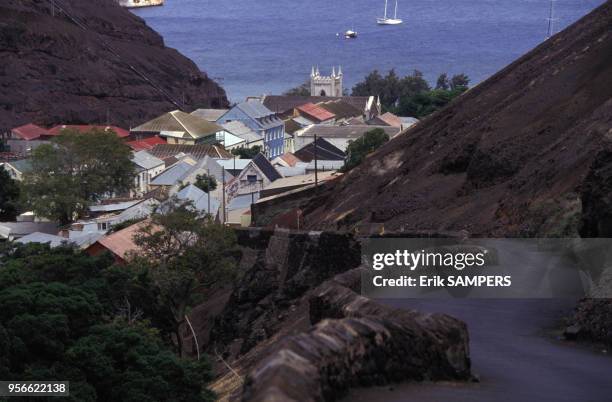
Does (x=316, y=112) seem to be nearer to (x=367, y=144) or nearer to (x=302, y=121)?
(x=302, y=121)

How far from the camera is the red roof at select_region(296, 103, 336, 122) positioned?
78.9m

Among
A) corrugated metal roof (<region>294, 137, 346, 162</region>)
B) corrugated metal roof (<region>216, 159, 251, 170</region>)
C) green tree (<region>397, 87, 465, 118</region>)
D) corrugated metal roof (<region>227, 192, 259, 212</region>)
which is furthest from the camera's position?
green tree (<region>397, 87, 465, 118</region>)

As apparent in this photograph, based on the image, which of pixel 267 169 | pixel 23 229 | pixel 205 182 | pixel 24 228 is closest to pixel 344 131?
pixel 267 169

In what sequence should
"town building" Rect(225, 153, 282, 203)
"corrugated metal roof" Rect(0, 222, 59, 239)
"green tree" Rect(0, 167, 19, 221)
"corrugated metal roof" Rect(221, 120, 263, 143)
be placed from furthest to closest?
"corrugated metal roof" Rect(221, 120, 263, 143)
"town building" Rect(225, 153, 282, 203)
"green tree" Rect(0, 167, 19, 221)
"corrugated metal roof" Rect(0, 222, 59, 239)

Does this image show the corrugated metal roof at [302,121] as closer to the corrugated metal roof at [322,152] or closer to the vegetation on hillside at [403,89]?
the vegetation on hillside at [403,89]

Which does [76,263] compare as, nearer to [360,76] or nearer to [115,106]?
[115,106]

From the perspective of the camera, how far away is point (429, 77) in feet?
379

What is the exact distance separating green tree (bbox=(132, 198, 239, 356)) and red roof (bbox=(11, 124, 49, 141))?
1703 inches

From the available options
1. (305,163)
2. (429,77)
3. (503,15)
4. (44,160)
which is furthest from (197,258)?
(503,15)

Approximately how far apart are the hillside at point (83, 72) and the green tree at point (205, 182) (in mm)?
30282

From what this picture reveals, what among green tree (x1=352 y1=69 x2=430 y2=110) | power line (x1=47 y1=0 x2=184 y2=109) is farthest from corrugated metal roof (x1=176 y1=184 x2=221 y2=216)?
green tree (x1=352 y1=69 x2=430 y2=110)

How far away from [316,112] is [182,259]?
57.2 m

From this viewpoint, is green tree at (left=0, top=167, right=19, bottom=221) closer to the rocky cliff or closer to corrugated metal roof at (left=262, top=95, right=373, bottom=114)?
the rocky cliff

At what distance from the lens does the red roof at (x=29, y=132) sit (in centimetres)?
6975
